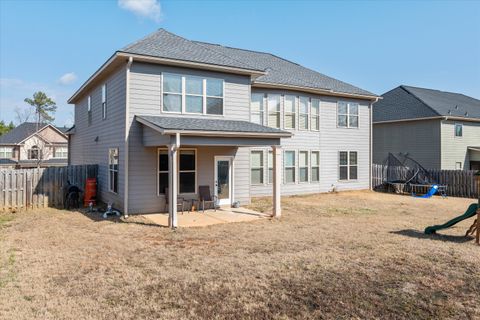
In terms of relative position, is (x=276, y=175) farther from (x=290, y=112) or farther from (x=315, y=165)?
(x=315, y=165)

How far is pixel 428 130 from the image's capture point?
23375 millimetres

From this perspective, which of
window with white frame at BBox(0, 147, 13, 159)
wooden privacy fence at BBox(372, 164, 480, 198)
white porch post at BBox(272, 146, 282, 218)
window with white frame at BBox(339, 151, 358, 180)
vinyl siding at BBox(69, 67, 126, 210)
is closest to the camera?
white porch post at BBox(272, 146, 282, 218)

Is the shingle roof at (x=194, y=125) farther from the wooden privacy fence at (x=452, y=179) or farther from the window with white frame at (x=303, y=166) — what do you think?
the wooden privacy fence at (x=452, y=179)

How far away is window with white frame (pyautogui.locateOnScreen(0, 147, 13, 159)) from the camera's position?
38.0 m

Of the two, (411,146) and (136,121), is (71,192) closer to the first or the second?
(136,121)

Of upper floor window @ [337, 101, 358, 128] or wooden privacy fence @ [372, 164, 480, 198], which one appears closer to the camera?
wooden privacy fence @ [372, 164, 480, 198]

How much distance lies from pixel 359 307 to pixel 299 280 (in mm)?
1158

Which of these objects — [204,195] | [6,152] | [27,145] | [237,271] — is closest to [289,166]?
[204,195]

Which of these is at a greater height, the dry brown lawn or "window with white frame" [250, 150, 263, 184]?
"window with white frame" [250, 150, 263, 184]

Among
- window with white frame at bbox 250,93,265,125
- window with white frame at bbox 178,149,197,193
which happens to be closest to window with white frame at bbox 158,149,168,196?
window with white frame at bbox 178,149,197,193

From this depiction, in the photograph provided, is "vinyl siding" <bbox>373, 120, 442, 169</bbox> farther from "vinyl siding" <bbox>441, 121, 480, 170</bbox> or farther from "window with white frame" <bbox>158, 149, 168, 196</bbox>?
"window with white frame" <bbox>158, 149, 168, 196</bbox>

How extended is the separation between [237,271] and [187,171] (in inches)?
266

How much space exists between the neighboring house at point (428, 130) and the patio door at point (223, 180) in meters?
16.5

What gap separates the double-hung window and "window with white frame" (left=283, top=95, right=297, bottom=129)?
39 cm
